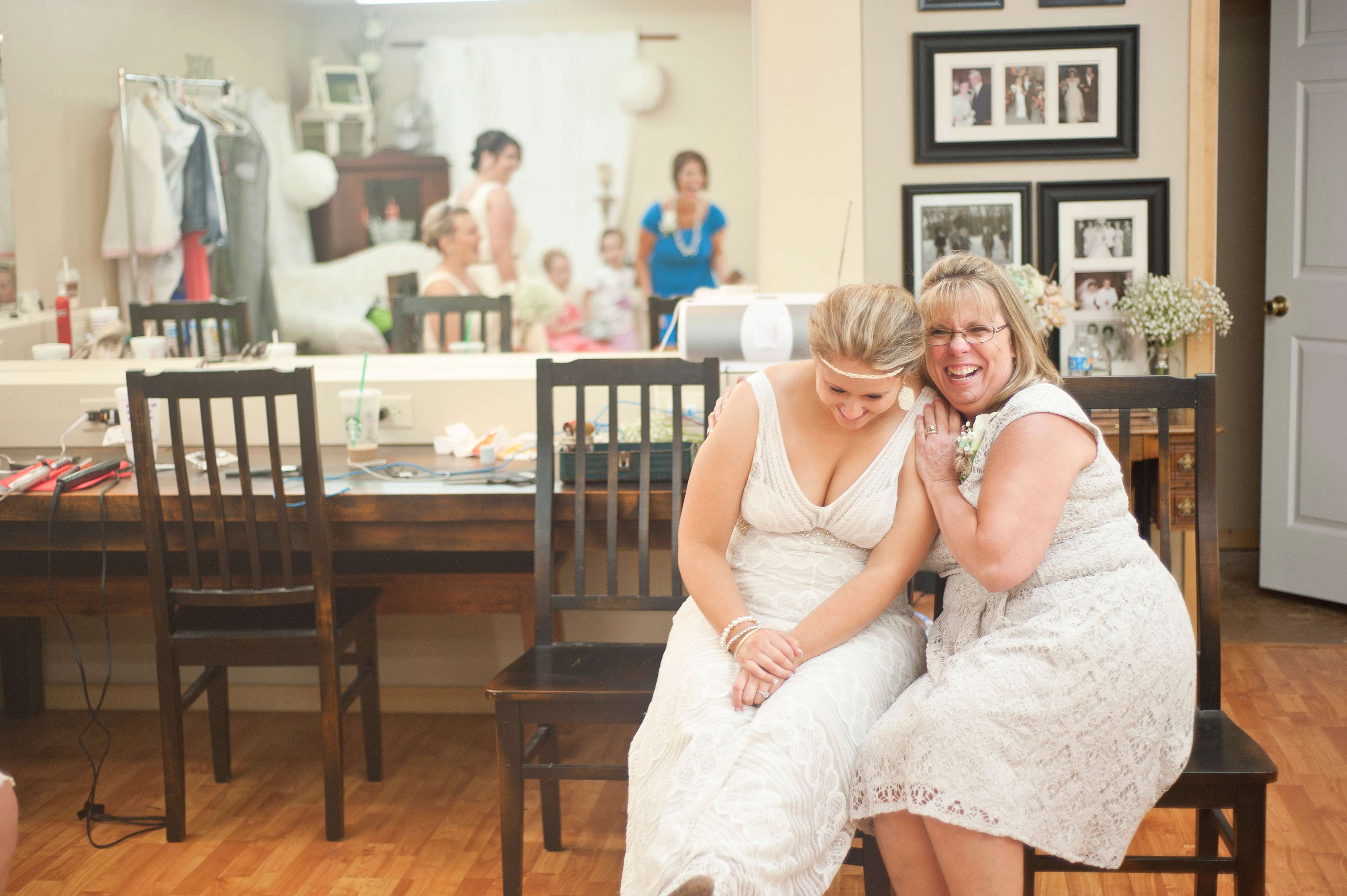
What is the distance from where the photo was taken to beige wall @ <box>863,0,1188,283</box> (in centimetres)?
320

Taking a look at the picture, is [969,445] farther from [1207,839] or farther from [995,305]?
[1207,839]

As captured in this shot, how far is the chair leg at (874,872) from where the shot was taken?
1695mm

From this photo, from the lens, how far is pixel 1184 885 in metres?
2.05

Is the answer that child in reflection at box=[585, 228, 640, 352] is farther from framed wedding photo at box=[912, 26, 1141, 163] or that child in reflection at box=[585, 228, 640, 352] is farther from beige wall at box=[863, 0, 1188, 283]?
framed wedding photo at box=[912, 26, 1141, 163]

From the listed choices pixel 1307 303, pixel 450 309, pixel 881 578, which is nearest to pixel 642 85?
pixel 450 309

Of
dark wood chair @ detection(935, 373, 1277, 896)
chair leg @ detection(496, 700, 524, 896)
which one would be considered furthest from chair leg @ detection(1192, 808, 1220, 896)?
chair leg @ detection(496, 700, 524, 896)

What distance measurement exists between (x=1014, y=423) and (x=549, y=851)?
1.31m

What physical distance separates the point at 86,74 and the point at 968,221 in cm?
388

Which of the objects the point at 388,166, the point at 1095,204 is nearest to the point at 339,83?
the point at 388,166

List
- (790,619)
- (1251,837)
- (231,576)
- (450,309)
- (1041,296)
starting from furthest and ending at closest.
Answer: (450,309)
(1041,296)
(231,576)
(790,619)
(1251,837)

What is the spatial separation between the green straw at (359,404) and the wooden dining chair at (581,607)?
0.66 metres

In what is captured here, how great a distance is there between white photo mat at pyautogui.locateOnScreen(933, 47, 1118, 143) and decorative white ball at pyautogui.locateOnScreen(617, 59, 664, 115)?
2496 millimetres

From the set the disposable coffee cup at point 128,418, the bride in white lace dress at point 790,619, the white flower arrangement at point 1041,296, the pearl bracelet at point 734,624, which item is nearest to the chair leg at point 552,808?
the bride in white lace dress at point 790,619

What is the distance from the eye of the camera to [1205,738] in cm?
162
